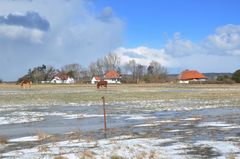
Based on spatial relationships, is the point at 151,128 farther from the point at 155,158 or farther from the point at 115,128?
the point at 155,158

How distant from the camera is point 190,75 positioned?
183375mm

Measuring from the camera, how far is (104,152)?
1240 centimetres

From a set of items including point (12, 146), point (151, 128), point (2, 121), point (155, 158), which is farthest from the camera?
→ point (2, 121)

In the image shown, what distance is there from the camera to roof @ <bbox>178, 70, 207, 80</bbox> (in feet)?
599

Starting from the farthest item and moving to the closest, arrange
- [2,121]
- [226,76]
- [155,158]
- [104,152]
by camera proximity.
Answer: [226,76], [2,121], [104,152], [155,158]

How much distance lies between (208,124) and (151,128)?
2910 millimetres

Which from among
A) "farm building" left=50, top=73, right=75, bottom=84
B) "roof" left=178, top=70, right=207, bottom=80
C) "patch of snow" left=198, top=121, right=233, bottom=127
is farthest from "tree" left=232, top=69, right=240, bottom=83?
"patch of snow" left=198, top=121, right=233, bottom=127

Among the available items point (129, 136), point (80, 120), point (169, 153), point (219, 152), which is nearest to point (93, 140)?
point (129, 136)

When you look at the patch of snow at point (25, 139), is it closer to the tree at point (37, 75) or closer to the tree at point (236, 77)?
the tree at point (236, 77)

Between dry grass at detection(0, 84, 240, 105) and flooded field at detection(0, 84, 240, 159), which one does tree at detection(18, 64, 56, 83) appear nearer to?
dry grass at detection(0, 84, 240, 105)

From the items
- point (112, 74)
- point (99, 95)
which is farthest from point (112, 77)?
point (99, 95)

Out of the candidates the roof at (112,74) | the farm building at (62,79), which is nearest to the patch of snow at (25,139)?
the roof at (112,74)

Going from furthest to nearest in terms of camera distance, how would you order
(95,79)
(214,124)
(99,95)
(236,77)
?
(95,79) < (236,77) < (99,95) < (214,124)

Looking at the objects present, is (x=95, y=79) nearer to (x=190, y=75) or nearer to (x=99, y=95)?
(x=190, y=75)
